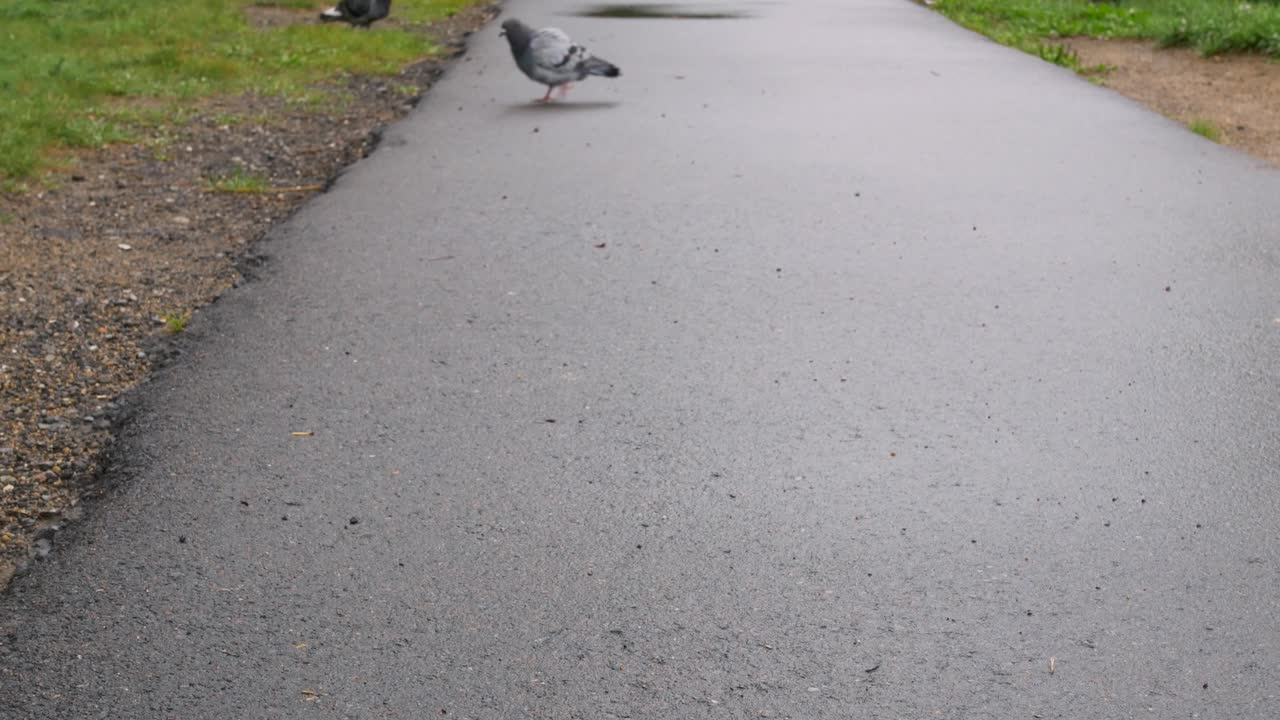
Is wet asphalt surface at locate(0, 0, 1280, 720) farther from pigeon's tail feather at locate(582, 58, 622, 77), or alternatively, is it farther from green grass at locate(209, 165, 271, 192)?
pigeon's tail feather at locate(582, 58, 622, 77)

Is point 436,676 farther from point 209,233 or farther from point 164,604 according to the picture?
point 209,233

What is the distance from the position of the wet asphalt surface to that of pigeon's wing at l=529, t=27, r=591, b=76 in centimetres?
291

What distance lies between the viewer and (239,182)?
341 inches

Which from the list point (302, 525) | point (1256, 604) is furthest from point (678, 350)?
point (1256, 604)

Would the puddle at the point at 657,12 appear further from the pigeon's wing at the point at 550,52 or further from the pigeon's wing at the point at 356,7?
the pigeon's wing at the point at 550,52

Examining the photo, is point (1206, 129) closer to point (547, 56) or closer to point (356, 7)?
point (547, 56)

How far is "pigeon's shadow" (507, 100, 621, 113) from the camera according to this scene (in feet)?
37.7

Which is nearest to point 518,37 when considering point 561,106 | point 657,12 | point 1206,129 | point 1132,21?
point 561,106

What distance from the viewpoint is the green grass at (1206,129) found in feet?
33.6

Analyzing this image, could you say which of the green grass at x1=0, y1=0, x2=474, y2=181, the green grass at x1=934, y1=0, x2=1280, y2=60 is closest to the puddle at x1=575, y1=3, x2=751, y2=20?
the green grass at x1=0, y1=0, x2=474, y2=181

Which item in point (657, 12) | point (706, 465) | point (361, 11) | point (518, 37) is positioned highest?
point (706, 465)

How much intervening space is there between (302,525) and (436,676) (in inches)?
37.8

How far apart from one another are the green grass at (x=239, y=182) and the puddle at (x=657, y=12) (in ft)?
33.0

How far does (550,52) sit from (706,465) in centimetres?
746
